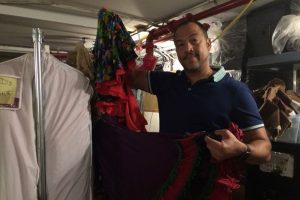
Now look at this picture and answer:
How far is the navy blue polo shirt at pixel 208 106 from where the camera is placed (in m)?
1.31

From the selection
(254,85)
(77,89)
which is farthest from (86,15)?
(254,85)

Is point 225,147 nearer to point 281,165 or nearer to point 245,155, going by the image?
point 245,155

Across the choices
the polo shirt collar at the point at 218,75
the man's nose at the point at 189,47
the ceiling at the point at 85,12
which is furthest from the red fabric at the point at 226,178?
the ceiling at the point at 85,12

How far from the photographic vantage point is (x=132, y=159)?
125 centimetres

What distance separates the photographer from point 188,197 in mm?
1047

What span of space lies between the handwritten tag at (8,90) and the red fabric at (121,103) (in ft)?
1.20

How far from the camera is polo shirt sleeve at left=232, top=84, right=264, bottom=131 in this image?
1.27 metres

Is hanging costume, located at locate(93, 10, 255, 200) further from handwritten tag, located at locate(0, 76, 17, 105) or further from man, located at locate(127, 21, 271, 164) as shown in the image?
handwritten tag, located at locate(0, 76, 17, 105)

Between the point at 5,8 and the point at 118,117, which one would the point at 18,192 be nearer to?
the point at 118,117

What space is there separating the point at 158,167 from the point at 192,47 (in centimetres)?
65

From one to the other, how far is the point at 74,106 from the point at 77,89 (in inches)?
3.2

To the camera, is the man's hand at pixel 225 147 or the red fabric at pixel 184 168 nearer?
the man's hand at pixel 225 147

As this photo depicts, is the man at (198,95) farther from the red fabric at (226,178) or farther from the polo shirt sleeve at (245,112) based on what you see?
the red fabric at (226,178)

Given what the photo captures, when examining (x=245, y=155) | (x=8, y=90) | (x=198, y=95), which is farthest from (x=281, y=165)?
(x=8, y=90)
